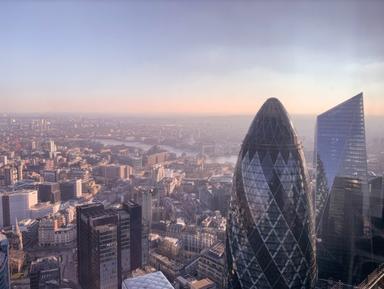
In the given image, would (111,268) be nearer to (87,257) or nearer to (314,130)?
(87,257)

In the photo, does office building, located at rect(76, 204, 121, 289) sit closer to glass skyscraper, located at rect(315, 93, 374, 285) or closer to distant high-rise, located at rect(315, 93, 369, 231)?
glass skyscraper, located at rect(315, 93, 374, 285)

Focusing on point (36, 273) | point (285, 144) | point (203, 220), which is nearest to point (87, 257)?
point (36, 273)

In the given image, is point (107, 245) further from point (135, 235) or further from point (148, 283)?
point (148, 283)

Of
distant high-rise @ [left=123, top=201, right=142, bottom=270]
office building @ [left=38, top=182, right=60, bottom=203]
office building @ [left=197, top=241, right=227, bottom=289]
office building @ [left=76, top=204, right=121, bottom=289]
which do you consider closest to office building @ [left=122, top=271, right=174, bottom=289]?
office building @ [left=76, top=204, right=121, bottom=289]

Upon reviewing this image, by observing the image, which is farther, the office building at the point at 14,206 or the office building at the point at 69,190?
the office building at the point at 69,190

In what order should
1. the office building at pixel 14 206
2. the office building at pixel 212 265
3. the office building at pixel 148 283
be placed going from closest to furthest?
the office building at pixel 148 283 < the office building at pixel 212 265 < the office building at pixel 14 206

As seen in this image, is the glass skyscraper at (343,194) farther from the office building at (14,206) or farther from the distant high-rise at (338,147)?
the office building at (14,206)

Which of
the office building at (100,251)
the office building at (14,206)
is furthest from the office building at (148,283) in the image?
the office building at (14,206)

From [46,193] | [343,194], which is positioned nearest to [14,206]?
[46,193]
